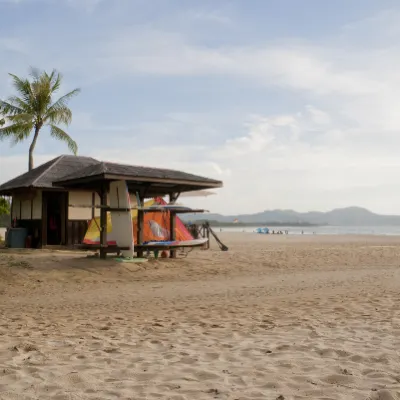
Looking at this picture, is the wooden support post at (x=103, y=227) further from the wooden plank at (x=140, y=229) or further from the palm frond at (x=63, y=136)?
the palm frond at (x=63, y=136)

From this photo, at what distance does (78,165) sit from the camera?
20188mm

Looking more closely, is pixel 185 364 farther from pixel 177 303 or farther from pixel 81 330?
pixel 177 303

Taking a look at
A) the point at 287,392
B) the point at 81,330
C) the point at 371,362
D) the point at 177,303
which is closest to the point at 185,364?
the point at 287,392

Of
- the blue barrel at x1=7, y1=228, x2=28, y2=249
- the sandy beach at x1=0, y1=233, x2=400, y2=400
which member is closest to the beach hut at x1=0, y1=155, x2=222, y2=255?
the blue barrel at x1=7, y1=228, x2=28, y2=249

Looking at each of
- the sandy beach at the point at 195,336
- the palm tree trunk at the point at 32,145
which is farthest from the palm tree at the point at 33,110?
the sandy beach at the point at 195,336

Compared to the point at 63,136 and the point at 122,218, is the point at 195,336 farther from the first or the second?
the point at 63,136

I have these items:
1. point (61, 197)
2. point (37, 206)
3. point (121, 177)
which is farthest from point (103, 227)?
point (37, 206)

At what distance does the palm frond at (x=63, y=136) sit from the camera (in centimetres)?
2527

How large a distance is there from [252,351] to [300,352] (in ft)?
1.54

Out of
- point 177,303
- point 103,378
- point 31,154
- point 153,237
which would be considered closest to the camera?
point 103,378

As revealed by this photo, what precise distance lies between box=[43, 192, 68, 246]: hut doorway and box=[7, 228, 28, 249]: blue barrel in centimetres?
88

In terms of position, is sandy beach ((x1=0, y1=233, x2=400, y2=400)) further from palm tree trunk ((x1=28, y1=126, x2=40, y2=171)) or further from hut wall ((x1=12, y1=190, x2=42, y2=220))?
palm tree trunk ((x1=28, y1=126, x2=40, y2=171))

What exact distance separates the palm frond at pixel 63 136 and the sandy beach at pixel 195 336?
1459 centimetres

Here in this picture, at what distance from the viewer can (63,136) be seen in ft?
83.6
